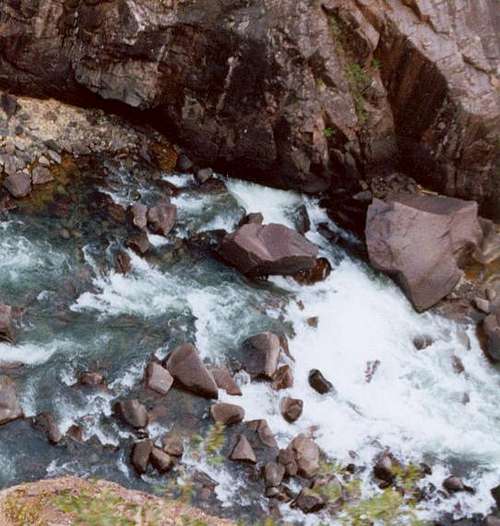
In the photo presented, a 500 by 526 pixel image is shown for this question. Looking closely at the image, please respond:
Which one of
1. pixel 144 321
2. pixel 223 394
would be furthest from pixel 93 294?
pixel 223 394

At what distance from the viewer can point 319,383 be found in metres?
9.45

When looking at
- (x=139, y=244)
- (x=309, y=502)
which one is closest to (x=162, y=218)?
(x=139, y=244)

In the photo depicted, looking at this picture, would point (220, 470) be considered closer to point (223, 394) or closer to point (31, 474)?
point (223, 394)

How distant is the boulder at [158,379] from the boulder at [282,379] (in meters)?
1.31

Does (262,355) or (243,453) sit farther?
(262,355)

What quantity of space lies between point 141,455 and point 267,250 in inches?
142

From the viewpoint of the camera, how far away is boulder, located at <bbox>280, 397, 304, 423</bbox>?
8938mm

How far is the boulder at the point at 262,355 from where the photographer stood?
920 cm

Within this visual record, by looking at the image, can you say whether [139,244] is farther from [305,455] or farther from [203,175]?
[305,455]

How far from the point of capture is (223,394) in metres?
8.94

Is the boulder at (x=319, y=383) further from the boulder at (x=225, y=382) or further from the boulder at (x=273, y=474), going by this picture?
the boulder at (x=273, y=474)

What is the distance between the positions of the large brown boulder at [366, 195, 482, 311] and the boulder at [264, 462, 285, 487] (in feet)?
12.3

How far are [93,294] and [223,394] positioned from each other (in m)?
2.08

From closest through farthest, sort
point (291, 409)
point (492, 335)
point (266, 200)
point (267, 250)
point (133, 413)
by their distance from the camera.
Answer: point (133, 413) < point (291, 409) < point (267, 250) < point (492, 335) < point (266, 200)
